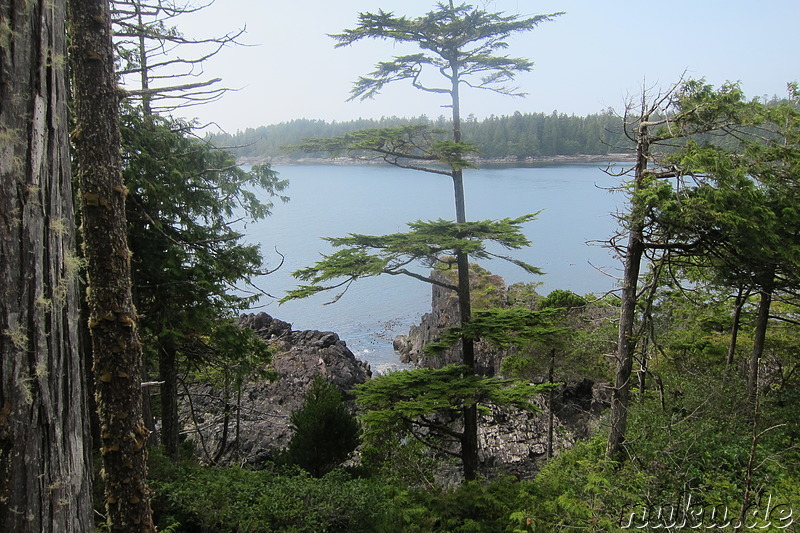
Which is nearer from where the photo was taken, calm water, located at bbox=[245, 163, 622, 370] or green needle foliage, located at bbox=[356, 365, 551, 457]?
green needle foliage, located at bbox=[356, 365, 551, 457]

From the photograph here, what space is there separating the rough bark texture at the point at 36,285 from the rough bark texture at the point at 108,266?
1.54 m

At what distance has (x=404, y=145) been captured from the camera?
1266cm

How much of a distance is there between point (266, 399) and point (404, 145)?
10132mm

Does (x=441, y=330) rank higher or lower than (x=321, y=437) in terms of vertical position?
lower

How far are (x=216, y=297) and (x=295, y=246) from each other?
1013 inches

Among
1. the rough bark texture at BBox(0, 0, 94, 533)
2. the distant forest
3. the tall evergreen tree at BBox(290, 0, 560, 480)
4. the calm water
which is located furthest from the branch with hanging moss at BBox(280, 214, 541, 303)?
the distant forest

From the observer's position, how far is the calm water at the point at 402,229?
31.1 m

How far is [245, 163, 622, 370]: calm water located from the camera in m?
31.1

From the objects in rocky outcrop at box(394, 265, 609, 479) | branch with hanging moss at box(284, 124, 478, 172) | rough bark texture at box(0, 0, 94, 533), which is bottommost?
rocky outcrop at box(394, 265, 609, 479)

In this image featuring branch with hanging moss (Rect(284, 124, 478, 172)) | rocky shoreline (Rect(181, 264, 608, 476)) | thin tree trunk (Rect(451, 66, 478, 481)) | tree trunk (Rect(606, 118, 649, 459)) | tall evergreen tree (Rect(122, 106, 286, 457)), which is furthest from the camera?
rocky shoreline (Rect(181, 264, 608, 476))

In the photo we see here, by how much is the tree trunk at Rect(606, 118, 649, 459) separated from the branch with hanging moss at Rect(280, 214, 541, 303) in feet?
8.43

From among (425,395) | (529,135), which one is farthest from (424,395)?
(529,135)

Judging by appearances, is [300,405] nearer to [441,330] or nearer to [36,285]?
[441,330]

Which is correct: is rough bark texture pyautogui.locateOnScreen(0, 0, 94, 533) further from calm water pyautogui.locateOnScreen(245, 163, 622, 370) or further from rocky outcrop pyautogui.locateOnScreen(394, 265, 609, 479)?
calm water pyautogui.locateOnScreen(245, 163, 622, 370)
